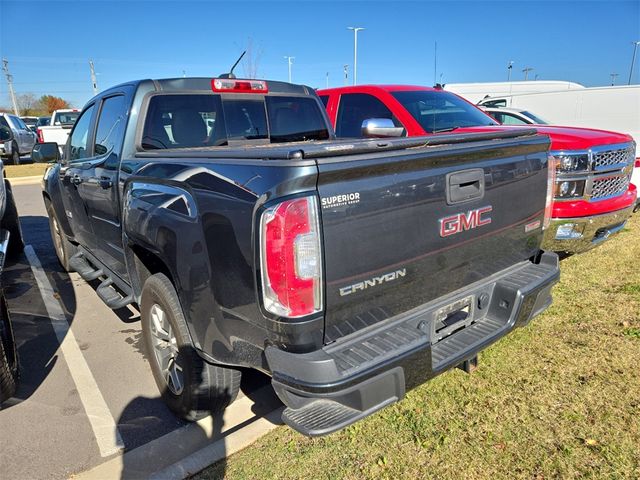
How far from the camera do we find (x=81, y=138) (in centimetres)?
452

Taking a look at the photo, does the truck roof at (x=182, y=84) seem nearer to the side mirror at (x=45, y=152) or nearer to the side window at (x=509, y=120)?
the side mirror at (x=45, y=152)

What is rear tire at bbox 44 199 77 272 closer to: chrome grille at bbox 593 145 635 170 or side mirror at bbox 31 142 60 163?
side mirror at bbox 31 142 60 163

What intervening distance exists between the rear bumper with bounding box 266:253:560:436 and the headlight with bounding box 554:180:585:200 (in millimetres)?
2748

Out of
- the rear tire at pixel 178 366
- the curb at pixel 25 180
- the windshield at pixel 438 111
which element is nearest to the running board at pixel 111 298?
the rear tire at pixel 178 366

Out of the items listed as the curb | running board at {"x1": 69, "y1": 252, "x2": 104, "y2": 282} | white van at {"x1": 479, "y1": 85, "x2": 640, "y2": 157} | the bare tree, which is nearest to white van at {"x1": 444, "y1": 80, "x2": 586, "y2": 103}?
white van at {"x1": 479, "y1": 85, "x2": 640, "y2": 157}

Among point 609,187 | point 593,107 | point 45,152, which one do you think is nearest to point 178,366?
point 45,152

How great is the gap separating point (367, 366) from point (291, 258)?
553mm

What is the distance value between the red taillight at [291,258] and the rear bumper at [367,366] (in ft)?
0.75

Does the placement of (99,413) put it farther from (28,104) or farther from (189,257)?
(28,104)

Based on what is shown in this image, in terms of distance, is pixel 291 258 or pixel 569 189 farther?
pixel 569 189

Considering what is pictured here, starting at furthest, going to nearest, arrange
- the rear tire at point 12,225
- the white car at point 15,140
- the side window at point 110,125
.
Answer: the white car at point 15,140
the rear tire at point 12,225
the side window at point 110,125

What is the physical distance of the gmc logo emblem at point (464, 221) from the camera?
2.25 meters

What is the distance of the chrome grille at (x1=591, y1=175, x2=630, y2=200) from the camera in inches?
186

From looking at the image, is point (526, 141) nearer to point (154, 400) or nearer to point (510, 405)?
point (510, 405)
